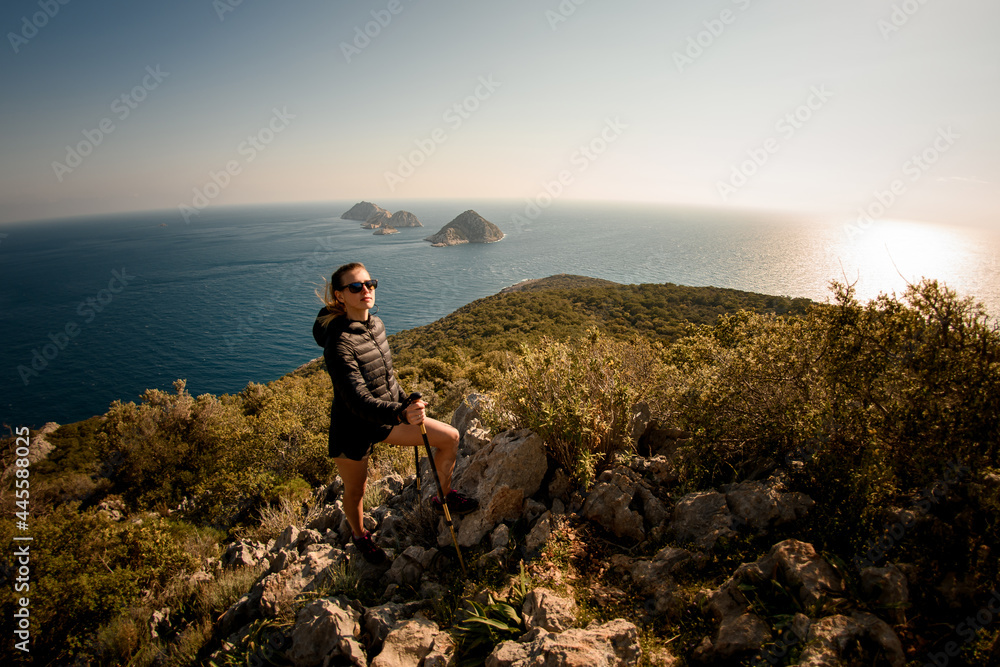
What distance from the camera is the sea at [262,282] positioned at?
158 feet

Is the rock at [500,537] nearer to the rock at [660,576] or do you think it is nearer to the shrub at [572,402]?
the shrub at [572,402]

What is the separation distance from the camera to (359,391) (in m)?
3.07

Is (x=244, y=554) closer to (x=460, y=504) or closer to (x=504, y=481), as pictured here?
(x=460, y=504)

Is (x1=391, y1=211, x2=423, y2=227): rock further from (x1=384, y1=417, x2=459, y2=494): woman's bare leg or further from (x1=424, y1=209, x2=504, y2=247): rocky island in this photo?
(x1=384, y1=417, x2=459, y2=494): woman's bare leg

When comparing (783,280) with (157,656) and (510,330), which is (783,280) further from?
(157,656)

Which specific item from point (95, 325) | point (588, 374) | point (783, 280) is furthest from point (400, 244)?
point (588, 374)

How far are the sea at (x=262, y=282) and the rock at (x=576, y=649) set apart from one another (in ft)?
56.6

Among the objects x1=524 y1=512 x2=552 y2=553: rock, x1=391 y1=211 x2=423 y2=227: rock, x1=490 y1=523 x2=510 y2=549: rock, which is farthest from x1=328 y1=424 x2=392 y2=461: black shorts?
x1=391 y1=211 x2=423 y2=227: rock

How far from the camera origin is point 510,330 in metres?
46.4

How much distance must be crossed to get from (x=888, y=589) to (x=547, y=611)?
2.12 meters

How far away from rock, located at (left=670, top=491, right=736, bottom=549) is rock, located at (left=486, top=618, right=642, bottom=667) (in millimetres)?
1067

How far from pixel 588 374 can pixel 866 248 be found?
138 metres

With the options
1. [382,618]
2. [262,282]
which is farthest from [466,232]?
[382,618]

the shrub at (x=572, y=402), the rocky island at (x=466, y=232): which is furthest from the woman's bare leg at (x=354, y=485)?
the rocky island at (x=466, y=232)
